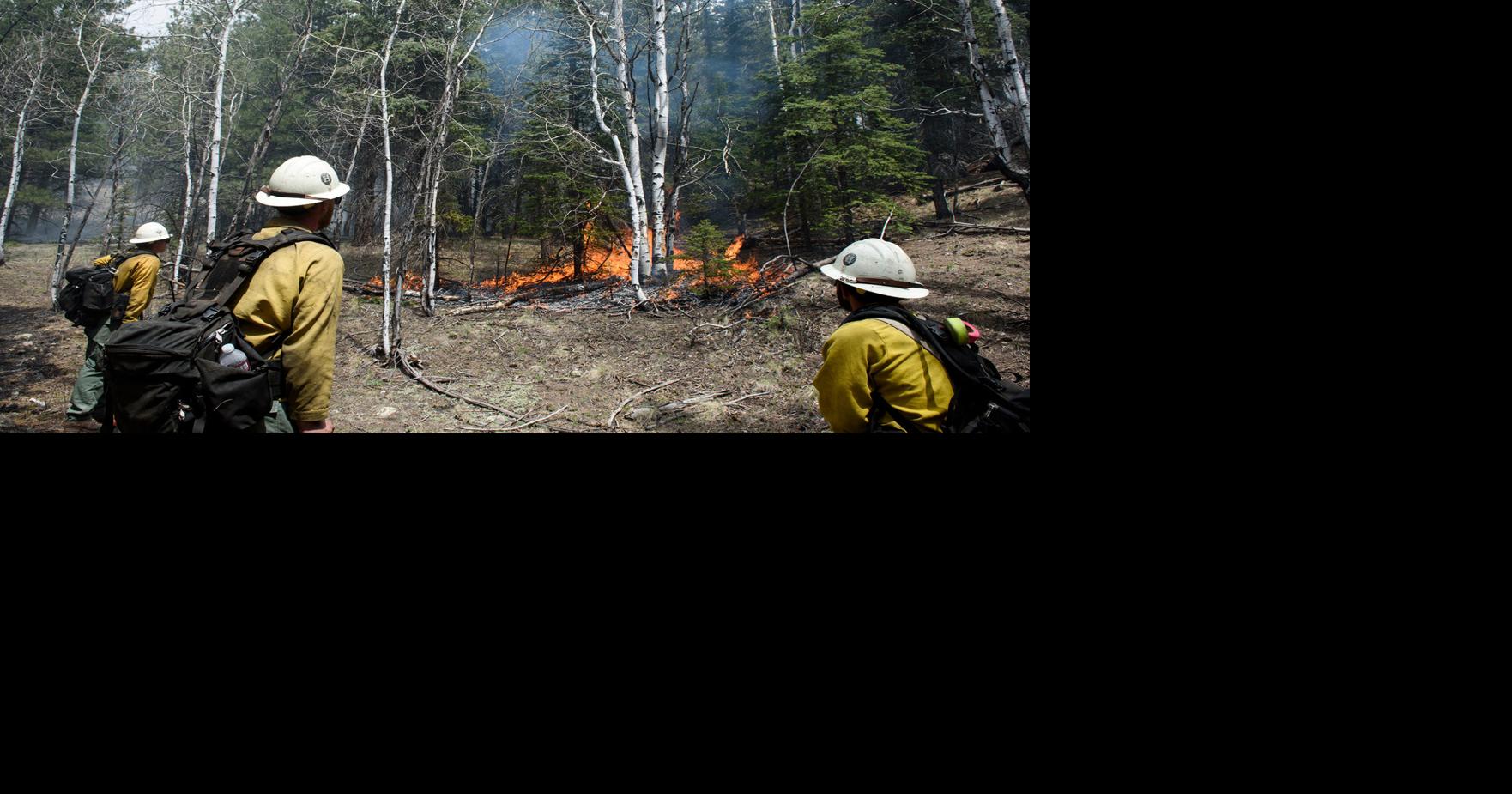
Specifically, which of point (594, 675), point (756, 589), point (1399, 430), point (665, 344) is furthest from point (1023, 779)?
point (665, 344)

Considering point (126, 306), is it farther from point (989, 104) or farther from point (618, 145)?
point (989, 104)

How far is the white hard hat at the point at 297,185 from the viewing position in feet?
7.30

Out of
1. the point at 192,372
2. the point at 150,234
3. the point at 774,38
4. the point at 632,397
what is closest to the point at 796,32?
the point at 774,38

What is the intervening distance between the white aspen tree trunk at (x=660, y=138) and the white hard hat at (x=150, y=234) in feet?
8.37

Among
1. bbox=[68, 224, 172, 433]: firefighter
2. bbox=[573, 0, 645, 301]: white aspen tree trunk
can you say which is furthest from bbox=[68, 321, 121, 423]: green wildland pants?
bbox=[573, 0, 645, 301]: white aspen tree trunk

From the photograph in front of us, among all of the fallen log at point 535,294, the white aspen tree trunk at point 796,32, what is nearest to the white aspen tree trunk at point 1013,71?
the white aspen tree trunk at point 796,32

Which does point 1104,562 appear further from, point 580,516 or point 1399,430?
point 580,516

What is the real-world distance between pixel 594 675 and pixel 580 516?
53 centimetres

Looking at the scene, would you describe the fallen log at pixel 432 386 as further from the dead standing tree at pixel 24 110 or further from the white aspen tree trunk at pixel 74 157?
the dead standing tree at pixel 24 110

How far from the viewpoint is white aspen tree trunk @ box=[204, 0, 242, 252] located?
3762mm

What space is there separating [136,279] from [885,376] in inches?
154

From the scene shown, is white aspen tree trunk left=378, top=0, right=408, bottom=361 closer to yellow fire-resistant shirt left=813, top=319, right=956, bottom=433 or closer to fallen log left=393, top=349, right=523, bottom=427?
fallen log left=393, top=349, right=523, bottom=427

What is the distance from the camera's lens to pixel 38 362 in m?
3.75

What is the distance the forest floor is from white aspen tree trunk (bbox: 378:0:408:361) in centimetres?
10
